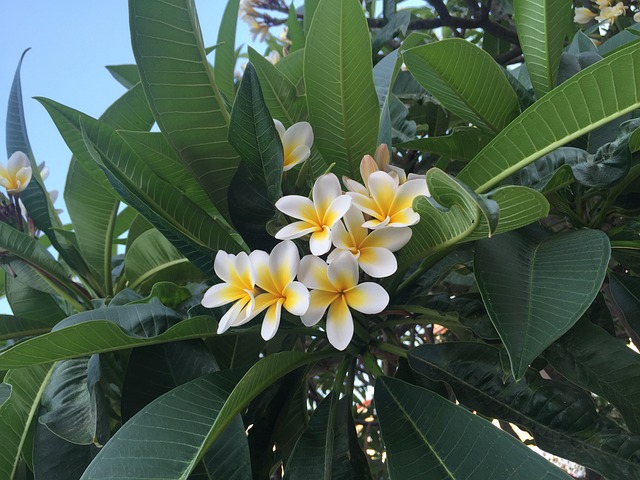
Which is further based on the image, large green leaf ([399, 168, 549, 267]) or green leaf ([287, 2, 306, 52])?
green leaf ([287, 2, 306, 52])

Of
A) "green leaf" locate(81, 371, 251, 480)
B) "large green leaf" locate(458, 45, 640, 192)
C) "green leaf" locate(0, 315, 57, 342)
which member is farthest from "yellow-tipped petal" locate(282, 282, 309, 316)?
"green leaf" locate(0, 315, 57, 342)

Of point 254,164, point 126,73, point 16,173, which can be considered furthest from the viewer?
point 126,73

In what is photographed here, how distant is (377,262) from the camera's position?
20.6 inches

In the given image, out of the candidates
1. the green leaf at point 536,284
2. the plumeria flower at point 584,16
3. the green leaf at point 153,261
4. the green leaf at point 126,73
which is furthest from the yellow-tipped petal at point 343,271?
the plumeria flower at point 584,16

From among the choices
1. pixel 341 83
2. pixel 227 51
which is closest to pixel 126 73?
pixel 227 51

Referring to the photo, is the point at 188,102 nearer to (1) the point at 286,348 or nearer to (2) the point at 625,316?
(1) the point at 286,348

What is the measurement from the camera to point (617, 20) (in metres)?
1.47

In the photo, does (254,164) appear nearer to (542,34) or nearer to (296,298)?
(296,298)

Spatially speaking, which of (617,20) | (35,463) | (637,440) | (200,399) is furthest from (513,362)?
(617,20)

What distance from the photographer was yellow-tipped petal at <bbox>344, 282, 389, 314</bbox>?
51 cm

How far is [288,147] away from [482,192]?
0.20m

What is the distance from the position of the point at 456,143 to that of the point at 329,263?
0.30 m

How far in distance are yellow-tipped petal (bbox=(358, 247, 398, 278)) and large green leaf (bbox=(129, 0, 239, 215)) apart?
200 millimetres

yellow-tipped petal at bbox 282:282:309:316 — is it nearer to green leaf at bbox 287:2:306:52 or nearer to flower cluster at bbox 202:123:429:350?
flower cluster at bbox 202:123:429:350
